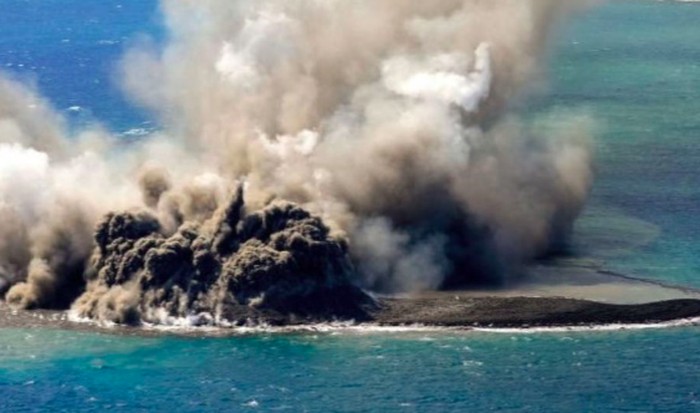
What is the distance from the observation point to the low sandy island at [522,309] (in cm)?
10038

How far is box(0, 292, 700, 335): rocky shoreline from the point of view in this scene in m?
100

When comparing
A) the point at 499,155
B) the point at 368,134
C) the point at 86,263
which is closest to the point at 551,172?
the point at 499,155

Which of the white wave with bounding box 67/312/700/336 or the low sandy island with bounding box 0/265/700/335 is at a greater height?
the low sandy island with bounding box 0/265/700/335

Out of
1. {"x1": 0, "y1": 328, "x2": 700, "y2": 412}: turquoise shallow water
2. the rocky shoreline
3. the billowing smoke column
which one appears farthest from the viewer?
the billowing smoke column

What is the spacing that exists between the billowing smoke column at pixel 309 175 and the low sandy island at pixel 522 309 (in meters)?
1.86

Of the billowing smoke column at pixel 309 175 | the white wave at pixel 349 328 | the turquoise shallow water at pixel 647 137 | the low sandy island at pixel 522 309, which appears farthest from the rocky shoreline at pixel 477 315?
the turquoise shallow water at pixel 647 137

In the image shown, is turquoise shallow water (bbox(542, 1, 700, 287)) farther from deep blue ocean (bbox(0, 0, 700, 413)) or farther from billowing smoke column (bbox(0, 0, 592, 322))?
billowing smoke column (bbox(0, 0, 592, 322))

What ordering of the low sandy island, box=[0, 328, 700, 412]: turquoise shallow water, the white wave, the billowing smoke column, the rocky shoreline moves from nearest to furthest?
box=[0, 328, 700, 412]: turquoise shallow water → the white wave → the rocky shoreline → the low sandy island → the billowing smoke column

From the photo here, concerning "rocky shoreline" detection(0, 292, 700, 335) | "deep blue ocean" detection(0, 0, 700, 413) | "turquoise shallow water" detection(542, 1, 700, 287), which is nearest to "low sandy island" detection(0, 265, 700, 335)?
"rocky shoreline" detection(0, 292, 700, 335)

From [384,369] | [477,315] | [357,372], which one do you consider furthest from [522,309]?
[357,372]

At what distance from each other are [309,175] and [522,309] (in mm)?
18290

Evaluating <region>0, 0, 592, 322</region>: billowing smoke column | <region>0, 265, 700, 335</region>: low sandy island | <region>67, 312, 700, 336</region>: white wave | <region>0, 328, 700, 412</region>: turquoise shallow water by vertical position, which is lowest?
<region>0, 328, 700, 412</region>: turquoise shallow water

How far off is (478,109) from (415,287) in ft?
48.3

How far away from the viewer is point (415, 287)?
10731 centimetres
